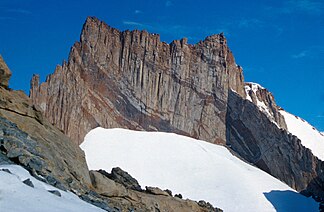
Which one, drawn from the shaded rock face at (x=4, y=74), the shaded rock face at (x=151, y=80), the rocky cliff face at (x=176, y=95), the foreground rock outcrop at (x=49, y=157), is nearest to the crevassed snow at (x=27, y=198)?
the foreground rock outcrop at (x=49, y=157)

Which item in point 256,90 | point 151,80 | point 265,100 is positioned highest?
point 256,90

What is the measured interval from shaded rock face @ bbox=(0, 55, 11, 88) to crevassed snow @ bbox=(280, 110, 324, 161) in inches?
2214

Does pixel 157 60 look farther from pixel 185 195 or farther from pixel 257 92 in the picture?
pixel 185 195

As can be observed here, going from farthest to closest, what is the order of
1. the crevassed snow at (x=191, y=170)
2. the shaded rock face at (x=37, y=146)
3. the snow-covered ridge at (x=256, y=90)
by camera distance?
the snow-covered ridge at (x=256, y=90), the crevassed snow at (x=191, y=170), the shaded rock face at (x=37, y=146)

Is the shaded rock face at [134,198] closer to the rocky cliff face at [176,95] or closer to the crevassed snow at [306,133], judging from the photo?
the rocky cliff face at [176,95]

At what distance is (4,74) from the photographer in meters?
20.5

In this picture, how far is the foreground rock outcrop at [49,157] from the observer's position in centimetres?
1534

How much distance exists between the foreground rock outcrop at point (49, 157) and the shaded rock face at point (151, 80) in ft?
113

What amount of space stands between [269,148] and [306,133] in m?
19.1

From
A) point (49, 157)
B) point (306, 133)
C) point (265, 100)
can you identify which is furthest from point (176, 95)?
point (49, 157)

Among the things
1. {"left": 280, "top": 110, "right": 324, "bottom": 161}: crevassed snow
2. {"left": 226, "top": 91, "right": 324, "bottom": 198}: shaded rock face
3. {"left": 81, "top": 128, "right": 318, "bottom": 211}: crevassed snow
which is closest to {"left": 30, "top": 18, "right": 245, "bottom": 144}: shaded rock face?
{"left": 226, "top": 91, "right": 324, "bottom": 198}: shaded rock face

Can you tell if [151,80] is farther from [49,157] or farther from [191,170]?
[49,157]

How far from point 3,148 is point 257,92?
210 feet

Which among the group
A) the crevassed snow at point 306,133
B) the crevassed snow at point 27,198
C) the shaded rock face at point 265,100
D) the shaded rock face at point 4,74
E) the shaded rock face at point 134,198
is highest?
the shaded rock face at point 265,100
